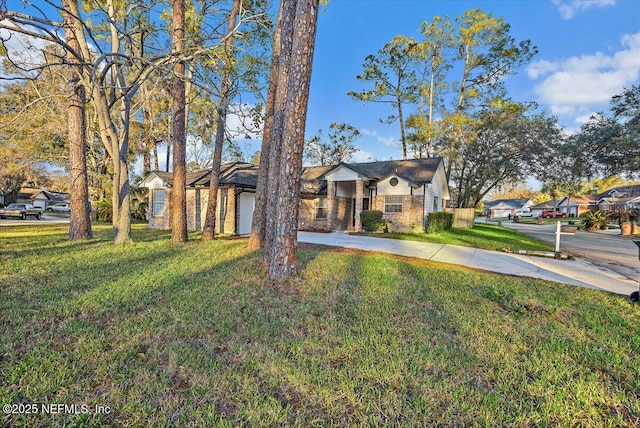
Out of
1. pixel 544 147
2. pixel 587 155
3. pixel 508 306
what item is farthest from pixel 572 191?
pixel 508 306

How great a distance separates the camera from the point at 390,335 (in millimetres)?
3082

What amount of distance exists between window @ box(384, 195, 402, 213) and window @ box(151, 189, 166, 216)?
12168 mm

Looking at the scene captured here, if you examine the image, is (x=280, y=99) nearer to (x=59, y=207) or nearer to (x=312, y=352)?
(x=312, y=352)

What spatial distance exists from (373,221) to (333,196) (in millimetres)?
2963

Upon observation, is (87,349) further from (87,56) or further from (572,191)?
(572,191)

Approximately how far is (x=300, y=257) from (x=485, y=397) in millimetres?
5330

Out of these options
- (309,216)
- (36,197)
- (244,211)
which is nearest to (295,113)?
(244,211)

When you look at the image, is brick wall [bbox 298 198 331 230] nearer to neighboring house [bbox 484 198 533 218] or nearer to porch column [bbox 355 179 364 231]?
porch column [bbox 355 179 364 231]

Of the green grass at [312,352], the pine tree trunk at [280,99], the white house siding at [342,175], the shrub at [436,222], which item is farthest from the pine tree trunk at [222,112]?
the shrub at [436,222]

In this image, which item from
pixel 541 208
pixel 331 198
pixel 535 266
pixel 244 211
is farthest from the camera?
pixel 541 208

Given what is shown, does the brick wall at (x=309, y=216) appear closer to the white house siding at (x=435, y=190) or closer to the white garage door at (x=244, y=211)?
the white garage door at (x=244, y=211)

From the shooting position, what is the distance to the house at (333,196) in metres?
14.4

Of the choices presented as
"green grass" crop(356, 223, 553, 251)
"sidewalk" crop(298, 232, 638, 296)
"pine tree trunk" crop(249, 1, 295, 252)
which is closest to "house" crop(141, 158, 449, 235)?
"green grass" crop(356, 223, 553, 251)

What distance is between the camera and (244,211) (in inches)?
578
